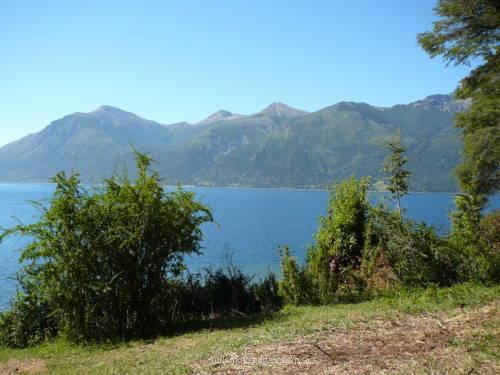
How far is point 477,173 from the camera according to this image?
22391 millimetres

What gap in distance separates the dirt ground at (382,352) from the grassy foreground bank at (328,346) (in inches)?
0.5

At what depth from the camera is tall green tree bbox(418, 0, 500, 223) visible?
14641mm

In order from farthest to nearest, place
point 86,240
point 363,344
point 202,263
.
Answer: point 202,263
point 86,240
point 363,344

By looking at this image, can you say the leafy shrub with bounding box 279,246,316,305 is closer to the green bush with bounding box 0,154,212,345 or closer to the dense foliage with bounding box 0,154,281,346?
the dense foliage with bounding box 0,154,281,346

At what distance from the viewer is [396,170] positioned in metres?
27.2

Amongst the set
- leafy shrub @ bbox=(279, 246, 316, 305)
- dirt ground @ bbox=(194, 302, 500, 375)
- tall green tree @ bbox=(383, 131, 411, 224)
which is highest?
tall green tree @ bbox=(383, 131, 411, 224)

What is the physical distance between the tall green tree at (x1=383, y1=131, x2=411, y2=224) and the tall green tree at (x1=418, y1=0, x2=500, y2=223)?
4041mm

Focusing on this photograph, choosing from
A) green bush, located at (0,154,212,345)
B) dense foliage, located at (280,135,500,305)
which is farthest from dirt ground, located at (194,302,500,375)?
green bush, located at (0,154,212,345)

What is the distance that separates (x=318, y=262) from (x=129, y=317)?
6.36m

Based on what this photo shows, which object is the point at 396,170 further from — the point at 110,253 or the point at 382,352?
the point at 382,352

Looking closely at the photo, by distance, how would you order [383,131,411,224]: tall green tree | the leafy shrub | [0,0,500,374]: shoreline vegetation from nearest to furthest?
[0,0,500,374]: shoreline vegetation < the leafy shrub < [383,131,411,224]: tall green tree

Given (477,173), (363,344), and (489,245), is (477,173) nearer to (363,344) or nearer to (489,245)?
(489,245)

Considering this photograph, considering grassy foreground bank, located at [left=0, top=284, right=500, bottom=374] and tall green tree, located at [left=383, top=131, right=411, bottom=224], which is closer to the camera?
grassy foreground bank, located at [left=0, top=284, right=500, bottom=374]

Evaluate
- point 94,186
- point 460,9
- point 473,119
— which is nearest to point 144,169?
point 94,186
